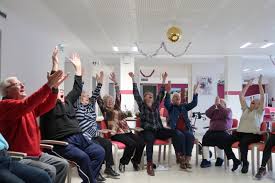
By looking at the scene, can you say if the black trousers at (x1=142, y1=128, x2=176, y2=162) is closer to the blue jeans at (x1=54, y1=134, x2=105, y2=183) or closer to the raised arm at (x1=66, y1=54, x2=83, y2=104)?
the blue jeans at (x1=54, y1=134, x2=105, y2=183)

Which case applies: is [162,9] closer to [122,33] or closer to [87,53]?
[122,33]

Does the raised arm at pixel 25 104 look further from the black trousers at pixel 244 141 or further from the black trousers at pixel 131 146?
the black trousers at pixel 244 141

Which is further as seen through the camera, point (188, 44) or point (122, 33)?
point (188, 44)

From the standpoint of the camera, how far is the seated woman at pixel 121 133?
512 centimetres

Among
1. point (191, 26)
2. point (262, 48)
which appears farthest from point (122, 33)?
point (262, 48)

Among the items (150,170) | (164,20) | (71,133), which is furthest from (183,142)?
(71,133)

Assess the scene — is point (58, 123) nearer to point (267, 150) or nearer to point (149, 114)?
point (149, 114)

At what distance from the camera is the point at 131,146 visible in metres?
5.08

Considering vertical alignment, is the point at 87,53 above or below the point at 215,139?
above

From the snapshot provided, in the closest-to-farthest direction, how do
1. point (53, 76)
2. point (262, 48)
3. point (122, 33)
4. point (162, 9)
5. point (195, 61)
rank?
point (53, 76) → point (162, 9) → point (122, 33) → point (262, 48) → point (195, 61)

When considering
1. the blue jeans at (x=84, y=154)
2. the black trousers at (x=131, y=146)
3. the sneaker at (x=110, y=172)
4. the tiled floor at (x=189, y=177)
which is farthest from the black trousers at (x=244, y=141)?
the blue jeans at (x=84, y=154)

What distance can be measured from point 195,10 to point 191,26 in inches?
43.8

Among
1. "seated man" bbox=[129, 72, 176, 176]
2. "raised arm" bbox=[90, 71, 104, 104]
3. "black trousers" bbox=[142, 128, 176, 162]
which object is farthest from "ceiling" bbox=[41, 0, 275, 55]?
"black trousers" bbox=[142, 128, 176, 162]

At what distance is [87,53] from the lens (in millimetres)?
10312
